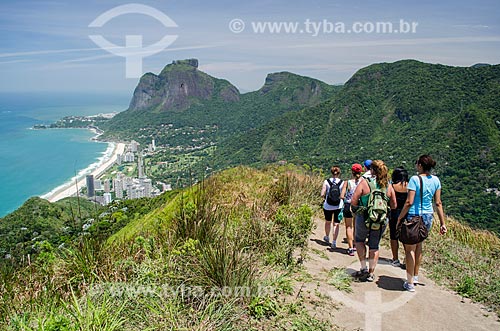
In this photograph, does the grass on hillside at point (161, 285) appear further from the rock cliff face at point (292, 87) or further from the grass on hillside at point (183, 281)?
the rock cliff face at point (292, 87)

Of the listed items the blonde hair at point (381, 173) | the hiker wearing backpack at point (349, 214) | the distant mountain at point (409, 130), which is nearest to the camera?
the blonde hair at point (381, 173)

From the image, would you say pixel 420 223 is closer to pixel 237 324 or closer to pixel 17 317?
pixel 237 324

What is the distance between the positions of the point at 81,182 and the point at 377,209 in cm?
8838

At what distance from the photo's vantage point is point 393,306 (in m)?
3.79

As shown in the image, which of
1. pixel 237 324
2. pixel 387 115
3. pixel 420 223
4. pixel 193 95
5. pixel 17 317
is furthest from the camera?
pixel 193 95

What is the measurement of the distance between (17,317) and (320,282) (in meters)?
3.07

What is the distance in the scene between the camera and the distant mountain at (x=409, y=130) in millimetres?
44688

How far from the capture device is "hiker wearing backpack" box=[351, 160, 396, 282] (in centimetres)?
428

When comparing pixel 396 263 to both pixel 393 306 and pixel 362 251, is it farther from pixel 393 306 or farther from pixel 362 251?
pixel 393 306

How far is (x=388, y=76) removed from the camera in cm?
11231

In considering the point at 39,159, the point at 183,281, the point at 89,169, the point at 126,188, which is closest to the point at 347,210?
the point at 183,281

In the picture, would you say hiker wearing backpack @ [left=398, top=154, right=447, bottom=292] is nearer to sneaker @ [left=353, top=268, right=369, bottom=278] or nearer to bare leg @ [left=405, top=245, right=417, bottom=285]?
bare leg @ [left=405, top=245, right=417, bottom=285]

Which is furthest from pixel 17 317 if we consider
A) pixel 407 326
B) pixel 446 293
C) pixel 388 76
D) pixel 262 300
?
pixel 388 76

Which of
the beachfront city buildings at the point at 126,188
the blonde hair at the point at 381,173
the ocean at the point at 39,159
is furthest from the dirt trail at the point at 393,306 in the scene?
the ocean at the point at 39,159
